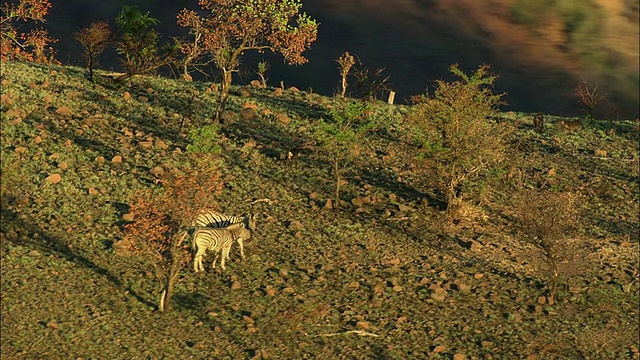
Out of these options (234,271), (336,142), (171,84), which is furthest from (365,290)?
(171,84)

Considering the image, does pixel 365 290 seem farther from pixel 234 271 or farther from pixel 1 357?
pixel 1 357

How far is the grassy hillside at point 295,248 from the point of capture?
1955 cm

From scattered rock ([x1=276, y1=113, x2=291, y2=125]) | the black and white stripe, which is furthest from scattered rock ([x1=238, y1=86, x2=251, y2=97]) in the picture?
the black and white stripe

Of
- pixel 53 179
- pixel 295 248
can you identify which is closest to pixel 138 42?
pixel 53 179

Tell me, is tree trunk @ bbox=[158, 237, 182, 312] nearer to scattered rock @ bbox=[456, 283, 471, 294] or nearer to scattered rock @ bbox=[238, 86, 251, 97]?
scattered rock @ bbox=[456, 283, 471, 294]

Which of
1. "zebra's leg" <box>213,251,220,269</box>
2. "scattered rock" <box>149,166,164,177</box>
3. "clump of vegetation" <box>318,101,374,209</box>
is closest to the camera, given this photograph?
"zebra's leg" <box>213,251,220,269</box>

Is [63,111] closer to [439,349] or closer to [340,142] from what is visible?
[340,142]

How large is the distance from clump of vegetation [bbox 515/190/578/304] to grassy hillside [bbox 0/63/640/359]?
308 mm

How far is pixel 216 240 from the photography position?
21422 mm

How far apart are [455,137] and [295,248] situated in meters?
5.58

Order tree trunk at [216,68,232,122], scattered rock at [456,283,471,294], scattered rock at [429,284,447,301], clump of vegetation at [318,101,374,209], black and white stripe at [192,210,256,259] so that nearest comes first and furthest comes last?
scattered rock at [429,284,447,301]
scattered rock at [456,283,471,294]
black and white stripe at [192,210,256,259]
clump of vegetation at [318,101,374,209]
tree trunk at [216,68,232,122]

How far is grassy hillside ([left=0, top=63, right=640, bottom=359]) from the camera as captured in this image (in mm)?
19547

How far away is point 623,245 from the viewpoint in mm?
25000

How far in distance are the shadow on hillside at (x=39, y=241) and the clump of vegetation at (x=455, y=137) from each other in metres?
9.05
